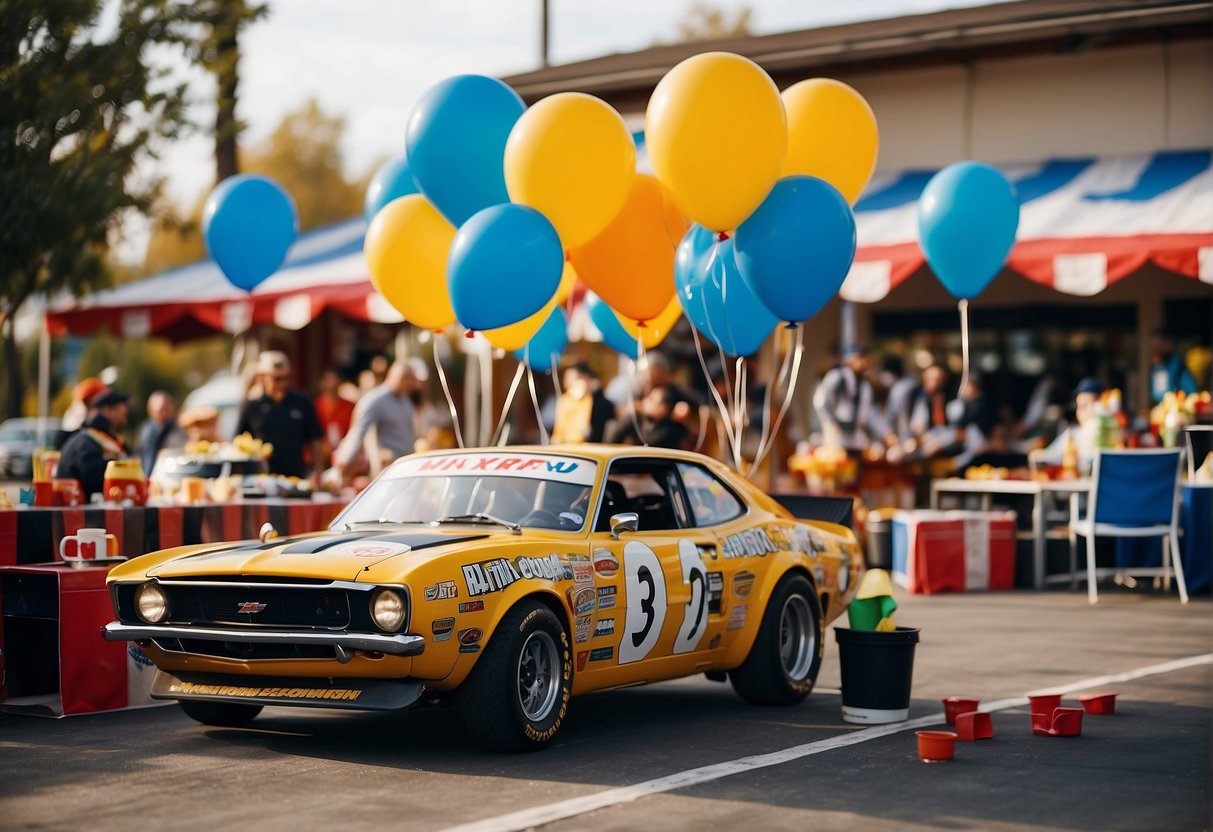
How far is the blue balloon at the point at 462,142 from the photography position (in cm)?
960

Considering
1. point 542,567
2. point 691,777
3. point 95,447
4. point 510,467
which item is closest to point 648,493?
point 510,467

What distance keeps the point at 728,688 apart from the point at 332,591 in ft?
11.1

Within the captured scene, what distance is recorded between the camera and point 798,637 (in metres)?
8.75

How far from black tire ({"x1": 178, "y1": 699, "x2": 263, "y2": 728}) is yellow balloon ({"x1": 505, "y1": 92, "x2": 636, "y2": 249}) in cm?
328

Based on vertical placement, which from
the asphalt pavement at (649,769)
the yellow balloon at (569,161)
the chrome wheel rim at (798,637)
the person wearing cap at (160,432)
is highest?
the yellow balloon at (569,161)

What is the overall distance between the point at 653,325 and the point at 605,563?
11.5ft

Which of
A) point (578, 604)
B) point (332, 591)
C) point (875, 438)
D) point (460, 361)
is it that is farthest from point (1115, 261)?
point (460, 361)

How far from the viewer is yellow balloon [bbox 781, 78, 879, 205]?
9.96m

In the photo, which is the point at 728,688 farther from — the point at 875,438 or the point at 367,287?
the point at 367,287

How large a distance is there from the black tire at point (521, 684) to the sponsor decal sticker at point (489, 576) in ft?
0.46

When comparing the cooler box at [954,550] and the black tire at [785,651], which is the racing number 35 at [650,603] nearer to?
the black tire at [785,651]

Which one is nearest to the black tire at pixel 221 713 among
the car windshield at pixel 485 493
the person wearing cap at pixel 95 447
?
the car windshield at pixel 485 493

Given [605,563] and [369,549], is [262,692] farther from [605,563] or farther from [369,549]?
A: [605,563]

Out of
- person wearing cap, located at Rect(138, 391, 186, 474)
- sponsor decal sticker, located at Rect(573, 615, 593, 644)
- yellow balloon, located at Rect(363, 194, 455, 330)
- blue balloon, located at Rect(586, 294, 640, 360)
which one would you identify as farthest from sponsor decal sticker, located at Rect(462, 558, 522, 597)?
person wearing cap, located at Rect(138, 391, 186, 474)
